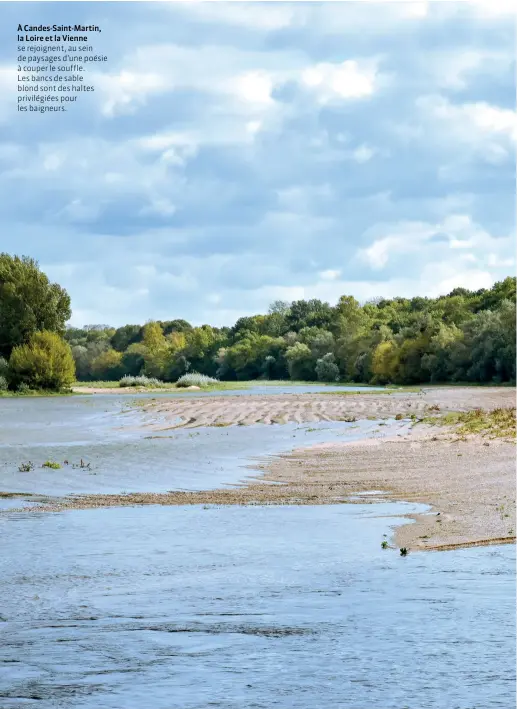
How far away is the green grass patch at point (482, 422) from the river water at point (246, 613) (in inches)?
488

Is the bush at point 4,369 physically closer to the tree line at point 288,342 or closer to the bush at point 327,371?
the tree line at point 288,342

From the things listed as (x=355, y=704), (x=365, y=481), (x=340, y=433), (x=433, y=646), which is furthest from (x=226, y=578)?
(x=340, y=433)

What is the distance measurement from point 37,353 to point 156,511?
61393 mm

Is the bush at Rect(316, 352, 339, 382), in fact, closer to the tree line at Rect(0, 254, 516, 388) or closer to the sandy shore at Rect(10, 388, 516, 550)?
the tree line at Rect(0, 254, 516, 388)

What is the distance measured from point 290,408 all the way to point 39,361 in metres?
32.8

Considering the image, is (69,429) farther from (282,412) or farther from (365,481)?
(365,481)

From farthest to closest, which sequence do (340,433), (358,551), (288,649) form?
(340,433) → (358,551) → (288,649)

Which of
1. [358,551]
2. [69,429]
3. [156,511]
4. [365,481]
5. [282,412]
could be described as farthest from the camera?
[282,412]

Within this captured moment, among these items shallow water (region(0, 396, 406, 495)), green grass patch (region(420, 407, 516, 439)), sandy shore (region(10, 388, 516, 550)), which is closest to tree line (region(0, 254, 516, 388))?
shallow water (region(0, 396, 406, 495))

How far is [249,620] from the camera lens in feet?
34.0

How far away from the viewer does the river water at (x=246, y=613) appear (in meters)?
8.28

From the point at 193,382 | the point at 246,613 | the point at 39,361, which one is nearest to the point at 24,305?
the point at 39,361

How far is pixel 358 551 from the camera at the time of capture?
13.7 meters

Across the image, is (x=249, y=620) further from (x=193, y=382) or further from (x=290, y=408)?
(x=193, y=382)
